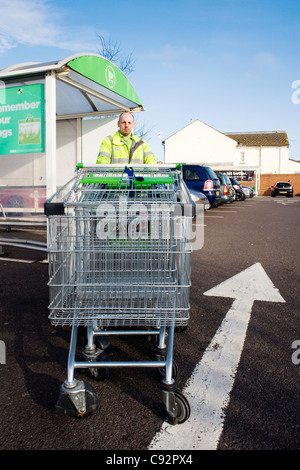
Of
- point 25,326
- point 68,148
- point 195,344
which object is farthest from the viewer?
point 68,148

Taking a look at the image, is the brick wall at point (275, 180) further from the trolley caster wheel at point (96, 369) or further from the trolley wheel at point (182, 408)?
the trolley wheel at point (182, 408)

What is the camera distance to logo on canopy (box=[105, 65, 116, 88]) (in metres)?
7.78

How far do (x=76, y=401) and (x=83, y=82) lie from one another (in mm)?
6613

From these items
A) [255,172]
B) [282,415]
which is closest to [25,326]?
[282,415]

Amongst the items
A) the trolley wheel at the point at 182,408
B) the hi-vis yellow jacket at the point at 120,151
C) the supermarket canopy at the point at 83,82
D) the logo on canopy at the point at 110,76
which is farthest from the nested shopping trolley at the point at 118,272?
the logo on canopy at the point at 110,76

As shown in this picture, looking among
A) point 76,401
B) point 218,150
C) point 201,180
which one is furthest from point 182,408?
point 218,150

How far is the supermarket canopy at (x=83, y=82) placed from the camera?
6.34m

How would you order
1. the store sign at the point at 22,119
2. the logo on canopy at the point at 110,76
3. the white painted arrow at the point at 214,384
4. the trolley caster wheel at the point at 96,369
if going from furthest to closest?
the logo on canopy at the point at 110,76 → the store sign at the point at 22,119 → the trolley caster wheel at the point at 96,369 → the white painted arrow at the point at 214,384

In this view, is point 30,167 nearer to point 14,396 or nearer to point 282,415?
point 14,396

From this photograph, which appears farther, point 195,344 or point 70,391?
point 195,344

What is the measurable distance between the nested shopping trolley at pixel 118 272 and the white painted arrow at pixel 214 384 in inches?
4.7
